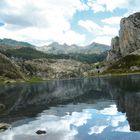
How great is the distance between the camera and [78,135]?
50.4m

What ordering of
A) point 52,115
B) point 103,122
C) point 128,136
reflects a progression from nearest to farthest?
point 128,136 → point 103,122 → point 52,115

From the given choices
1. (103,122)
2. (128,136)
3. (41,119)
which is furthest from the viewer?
(41,119)

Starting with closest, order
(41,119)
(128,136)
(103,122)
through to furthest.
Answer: (128,136) < (103,122) < (41,119)

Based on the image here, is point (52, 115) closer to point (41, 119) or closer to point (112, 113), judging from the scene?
point (41, 119)

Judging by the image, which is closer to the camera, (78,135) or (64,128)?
(78,135)

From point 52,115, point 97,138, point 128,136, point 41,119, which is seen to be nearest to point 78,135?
point 97,138

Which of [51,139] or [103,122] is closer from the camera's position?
[51,139]

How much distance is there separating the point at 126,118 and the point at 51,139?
21.1 meters

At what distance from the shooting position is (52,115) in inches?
3031

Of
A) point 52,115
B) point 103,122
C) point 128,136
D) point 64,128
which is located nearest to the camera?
point 128,136

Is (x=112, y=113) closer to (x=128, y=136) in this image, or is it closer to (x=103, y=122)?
(x=103, y=122)

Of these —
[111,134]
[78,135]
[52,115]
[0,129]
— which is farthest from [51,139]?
[52,115]

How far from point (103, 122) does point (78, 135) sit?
13.2 m

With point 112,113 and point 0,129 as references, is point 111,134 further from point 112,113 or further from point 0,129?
point 112,113
